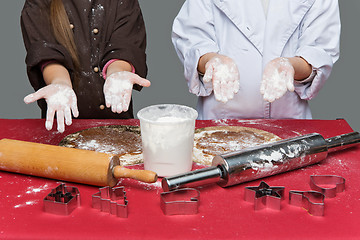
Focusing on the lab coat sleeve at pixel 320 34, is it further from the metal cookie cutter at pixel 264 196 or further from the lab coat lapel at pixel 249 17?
the metal cookie cutter at pixel 264 196

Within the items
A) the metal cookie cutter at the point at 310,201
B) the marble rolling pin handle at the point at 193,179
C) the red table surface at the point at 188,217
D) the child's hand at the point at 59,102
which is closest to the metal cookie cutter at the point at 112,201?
the red table surface at the point at 188,217

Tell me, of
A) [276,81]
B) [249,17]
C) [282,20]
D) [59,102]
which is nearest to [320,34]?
[282,20]

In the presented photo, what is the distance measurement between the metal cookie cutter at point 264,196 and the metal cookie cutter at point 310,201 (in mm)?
40

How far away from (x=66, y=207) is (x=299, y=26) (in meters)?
1.37

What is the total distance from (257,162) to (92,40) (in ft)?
3.27

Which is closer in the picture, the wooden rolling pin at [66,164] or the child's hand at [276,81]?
the wooden rolling pin at [66,164]

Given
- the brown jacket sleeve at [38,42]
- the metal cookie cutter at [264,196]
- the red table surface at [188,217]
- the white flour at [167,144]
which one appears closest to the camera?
the red table surface at [188,217]

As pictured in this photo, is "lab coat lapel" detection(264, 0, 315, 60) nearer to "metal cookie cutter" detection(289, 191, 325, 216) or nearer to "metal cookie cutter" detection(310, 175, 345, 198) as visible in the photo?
"metal cookie cutter" detection(310, 175, 345, 198)

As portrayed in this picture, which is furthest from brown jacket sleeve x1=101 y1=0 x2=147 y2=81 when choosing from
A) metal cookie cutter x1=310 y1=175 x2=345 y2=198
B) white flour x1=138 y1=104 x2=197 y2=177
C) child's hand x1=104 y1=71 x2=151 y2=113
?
metal cookie cutter x1=310 y1=175 x2=345 y2=198

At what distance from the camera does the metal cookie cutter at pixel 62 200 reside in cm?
137

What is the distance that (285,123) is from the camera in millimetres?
2123

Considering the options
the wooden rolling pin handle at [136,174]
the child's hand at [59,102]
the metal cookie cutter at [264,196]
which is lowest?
the metal cookie cutter at [264,196]

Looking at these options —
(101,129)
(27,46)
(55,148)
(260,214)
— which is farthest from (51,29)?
(260,214)

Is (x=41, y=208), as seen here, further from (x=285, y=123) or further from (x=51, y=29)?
(x=285, y=123)
